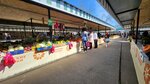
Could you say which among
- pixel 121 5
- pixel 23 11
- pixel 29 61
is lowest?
pixel 29 61

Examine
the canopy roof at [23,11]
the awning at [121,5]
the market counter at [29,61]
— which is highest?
the awning at [121,5]

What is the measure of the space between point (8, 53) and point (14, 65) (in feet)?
1.76

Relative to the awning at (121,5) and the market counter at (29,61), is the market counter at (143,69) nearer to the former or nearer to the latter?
the awning at (121,5)

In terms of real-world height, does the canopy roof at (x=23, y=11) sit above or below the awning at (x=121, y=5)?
below

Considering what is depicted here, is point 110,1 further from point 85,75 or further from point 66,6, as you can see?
point 85,75

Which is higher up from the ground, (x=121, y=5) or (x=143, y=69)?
(x=121, y=5)

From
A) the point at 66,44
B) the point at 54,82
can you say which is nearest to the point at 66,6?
the point at 66,44

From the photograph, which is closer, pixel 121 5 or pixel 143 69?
pixel 143 69

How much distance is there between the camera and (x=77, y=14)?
404 inches

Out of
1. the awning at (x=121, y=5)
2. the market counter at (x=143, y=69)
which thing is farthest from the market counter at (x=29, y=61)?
the market counter at (x=143, y=69)

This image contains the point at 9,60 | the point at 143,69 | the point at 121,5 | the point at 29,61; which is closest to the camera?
the point at 143,69

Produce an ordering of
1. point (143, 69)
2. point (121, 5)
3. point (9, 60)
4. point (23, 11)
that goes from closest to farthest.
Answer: point (143, 69)
point (9, 60)
point (121, 5)
point (23, 11)

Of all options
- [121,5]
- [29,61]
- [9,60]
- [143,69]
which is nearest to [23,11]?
[29,61]

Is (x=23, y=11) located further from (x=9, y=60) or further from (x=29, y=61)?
(x=9, y=60)
